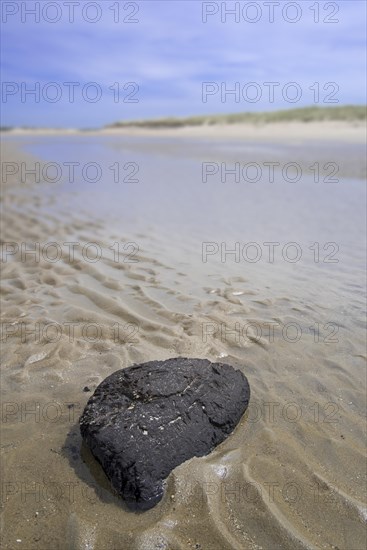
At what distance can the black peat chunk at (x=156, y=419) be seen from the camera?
2693 millimetres

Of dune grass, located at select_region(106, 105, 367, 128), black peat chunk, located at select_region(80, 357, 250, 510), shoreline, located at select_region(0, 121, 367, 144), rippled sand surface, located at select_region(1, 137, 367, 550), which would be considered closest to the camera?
rippled sand surface, located at select_region(1, 137, 367, 550)

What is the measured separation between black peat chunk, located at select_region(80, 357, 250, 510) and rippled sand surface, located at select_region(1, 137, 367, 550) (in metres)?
0.11

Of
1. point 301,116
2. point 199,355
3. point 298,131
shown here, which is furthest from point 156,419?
point 301,116

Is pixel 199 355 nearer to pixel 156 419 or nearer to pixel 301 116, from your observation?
pixel 156 419

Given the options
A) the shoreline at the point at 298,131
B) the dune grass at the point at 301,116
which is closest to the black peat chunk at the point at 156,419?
the shoreline at the point at 298,131

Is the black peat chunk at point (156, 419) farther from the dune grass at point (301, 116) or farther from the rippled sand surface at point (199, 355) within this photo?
the dune grass at point (301, 116)

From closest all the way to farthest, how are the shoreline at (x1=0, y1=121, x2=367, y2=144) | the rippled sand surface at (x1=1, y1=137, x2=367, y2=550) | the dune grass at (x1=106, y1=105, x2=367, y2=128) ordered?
the rippled sand surface at (x1=1, y1=137, x2=367, y2=550)
the shoreline at (x1=0, y1=121, x2=367, y2=144)
the dune grass at (x1=106, y1=105, x2=367, y2=128)

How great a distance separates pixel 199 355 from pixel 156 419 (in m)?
1.27

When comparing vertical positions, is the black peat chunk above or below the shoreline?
below

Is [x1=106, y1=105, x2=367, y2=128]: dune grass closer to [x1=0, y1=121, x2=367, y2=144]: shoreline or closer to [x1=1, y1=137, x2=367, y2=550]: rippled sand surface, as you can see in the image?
[x1=0, y1=121, x2=367, y2=144]: shoreline

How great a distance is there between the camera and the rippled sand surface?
2582 millimetres

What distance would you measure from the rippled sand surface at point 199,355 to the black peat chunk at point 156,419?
4.3 inches

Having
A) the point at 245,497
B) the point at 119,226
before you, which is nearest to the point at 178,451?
the point at 245,497

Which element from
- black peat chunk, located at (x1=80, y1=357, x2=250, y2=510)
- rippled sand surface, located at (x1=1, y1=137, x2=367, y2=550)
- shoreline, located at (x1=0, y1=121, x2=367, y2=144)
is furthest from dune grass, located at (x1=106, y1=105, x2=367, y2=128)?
black peat chunk, located at (x1=80, y1=357, x2=250, y2=510)
